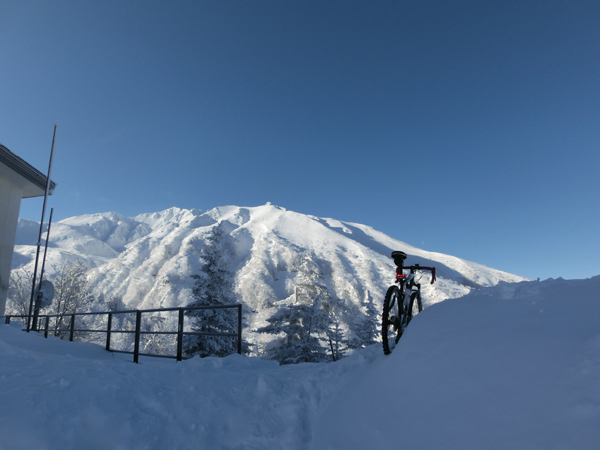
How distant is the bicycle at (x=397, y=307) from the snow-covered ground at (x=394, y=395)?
1.14 feet

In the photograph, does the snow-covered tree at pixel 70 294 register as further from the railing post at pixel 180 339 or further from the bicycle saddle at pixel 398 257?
the bicycle saddle at pixel 398 257

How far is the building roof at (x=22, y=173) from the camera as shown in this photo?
1252 centimetres

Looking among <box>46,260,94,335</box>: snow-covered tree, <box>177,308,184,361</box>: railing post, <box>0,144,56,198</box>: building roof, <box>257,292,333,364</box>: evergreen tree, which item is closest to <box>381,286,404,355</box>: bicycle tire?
<box>177,308,184,361</box>: railing post

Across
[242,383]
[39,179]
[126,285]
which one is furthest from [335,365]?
[126,285]

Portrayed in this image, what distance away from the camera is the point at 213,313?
14.3 meters

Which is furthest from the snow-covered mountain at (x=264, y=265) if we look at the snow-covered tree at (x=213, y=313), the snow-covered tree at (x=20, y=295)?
the snow-covered tree at (x=213, y=313)

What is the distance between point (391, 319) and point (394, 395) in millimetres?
1132

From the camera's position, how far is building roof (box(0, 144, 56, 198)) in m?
12.5

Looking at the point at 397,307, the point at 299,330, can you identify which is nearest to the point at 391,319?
the point at 397,307

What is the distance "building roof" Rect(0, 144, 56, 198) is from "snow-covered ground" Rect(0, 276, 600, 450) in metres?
12.3

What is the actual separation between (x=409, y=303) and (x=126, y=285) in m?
71.5

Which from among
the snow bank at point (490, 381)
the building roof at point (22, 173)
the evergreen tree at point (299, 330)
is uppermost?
the building roof at point (22, 173)

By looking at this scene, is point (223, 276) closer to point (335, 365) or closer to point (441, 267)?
point (335, 365)

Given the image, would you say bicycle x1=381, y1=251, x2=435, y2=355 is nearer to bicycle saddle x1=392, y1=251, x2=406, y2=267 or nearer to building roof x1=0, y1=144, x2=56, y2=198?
bicycle saddle x1=392, y1=251, x2=406, y2=267
